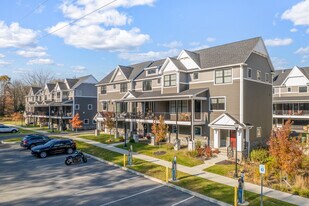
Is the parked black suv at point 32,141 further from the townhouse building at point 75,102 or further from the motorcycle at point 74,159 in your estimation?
the townhouse building at point 75,102

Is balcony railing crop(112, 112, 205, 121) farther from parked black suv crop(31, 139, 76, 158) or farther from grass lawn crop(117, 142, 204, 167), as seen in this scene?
parked black suv crop(31, 139, 76, 158)

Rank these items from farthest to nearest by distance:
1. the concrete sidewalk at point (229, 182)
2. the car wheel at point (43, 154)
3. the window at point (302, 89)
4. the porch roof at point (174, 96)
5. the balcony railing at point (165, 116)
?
the window at point (302, 89) < the balcony railing at point (165, 116) < the porch roof at point (174, 96) < the car wheel at point (43, 154) < the concrete sidewalk at point (229, 182)

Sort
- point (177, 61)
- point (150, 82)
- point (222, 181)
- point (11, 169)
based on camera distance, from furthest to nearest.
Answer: point (150, 82), point (177, 61), point (11, 169), point (222, 181)

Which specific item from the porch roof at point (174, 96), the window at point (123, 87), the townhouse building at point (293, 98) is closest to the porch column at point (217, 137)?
the porch roof at point (174, 96)

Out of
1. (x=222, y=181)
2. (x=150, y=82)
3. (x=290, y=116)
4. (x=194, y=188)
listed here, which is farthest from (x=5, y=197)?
(x=290, y=116)

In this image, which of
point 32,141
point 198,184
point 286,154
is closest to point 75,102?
point 32,141

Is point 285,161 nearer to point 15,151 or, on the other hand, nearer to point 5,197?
point 5,197

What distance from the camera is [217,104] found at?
92.7 feet

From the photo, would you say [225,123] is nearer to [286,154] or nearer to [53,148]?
[286,154]

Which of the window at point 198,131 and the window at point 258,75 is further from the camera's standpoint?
the window at point 198,131

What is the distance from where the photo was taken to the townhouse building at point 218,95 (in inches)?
1046

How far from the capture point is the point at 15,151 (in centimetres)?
3070

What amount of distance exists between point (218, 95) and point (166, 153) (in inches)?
333

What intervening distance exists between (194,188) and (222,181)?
2.55 metres
